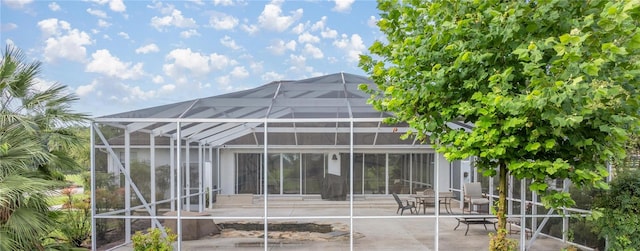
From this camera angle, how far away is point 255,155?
13273 millimetres

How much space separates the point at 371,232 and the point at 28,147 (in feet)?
21.8

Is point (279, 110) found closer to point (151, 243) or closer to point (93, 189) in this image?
point (151, 243)

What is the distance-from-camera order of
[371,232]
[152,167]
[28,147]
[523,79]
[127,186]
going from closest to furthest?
[523,79]
[28,147]
[127,186]
[152,167]
[371,232]

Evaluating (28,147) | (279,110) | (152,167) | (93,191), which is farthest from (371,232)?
(28,147)

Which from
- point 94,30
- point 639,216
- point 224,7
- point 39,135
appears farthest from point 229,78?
point 639,216

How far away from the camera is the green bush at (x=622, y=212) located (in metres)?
6.35

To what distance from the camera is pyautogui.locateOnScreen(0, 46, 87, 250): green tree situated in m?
5.07

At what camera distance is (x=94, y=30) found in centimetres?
2314

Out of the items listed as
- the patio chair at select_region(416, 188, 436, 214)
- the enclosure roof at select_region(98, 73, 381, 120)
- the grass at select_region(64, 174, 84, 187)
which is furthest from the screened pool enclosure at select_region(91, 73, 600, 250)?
the grass at select_region(64, 174, 84, 187)

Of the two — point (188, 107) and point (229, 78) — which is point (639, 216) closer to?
point (188, 107)

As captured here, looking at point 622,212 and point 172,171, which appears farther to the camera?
point 172,171

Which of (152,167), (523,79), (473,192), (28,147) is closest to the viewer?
(523,79)

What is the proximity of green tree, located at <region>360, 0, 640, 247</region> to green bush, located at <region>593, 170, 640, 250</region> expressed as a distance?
2.53 m

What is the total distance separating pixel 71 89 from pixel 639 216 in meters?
8.82
